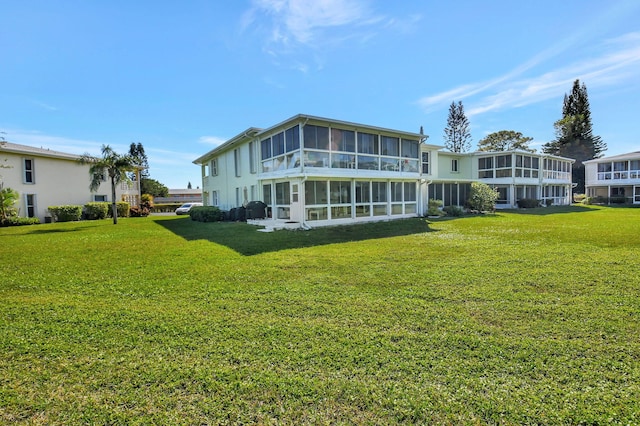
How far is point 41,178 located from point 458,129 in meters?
52.5

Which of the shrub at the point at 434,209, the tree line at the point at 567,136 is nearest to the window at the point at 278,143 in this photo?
the shrub at the point at 434,209

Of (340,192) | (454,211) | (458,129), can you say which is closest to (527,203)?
(454,211)

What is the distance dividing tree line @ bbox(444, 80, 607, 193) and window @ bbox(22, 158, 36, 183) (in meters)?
51.2

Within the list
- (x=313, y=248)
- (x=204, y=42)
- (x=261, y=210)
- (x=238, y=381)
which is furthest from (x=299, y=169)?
(x=238, y=381)

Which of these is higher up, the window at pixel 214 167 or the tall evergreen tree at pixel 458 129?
the tall evergreen tree at pixel 458 129

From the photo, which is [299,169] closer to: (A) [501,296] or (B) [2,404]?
(A) [501,296]

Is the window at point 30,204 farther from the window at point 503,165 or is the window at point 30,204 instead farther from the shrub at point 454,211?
the window at point 503,165

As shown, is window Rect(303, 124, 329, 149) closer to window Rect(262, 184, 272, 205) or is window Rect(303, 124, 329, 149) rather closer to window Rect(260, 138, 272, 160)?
window Rect(260, 138, 272, 160)

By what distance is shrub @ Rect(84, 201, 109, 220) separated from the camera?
82.0 feet

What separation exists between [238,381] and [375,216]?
15.2 meters

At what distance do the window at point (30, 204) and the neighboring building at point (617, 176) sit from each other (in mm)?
54946

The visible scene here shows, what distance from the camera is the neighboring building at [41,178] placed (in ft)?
71.3

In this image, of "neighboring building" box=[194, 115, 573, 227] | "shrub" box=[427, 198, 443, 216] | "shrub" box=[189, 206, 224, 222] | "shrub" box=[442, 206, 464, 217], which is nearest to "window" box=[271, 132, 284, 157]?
"neighboring building" box=[194, 115, 573, 227]

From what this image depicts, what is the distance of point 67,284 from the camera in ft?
20.1
